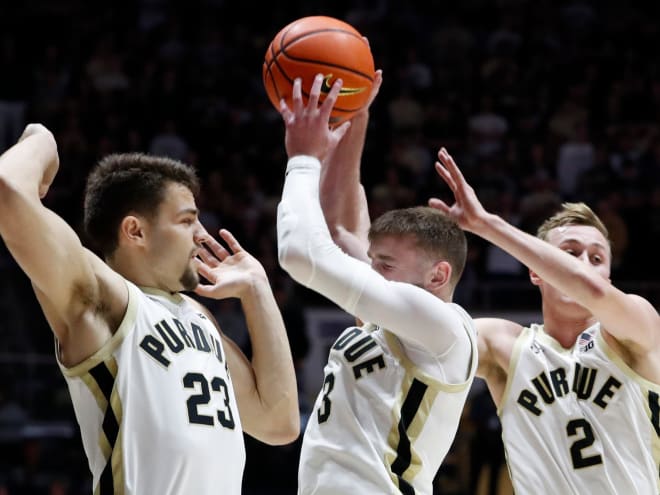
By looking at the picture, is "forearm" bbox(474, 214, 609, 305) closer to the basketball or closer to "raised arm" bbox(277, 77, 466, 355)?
"raised arm" bbox(277, 77, 466, 355)

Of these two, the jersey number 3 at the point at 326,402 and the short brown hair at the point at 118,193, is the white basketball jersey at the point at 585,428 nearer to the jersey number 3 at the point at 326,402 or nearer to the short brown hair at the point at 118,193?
the jersey number 3 at the point at 326,402

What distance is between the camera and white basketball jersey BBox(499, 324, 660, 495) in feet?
14.3

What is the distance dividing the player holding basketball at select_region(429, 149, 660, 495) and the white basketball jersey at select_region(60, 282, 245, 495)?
123 centimetres

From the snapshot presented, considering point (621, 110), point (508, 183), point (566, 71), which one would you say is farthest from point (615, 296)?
point (566, 71)

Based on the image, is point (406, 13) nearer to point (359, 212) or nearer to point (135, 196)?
point (359, 212)

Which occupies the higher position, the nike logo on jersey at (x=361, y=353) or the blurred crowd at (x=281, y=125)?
the blurred crowd at (x=281, y=125)

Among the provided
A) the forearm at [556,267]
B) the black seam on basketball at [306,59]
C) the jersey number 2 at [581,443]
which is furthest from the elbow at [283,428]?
the black seam on basketball at [306,59]

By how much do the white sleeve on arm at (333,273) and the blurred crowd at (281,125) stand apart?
16.8 ft

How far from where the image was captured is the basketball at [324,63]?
13.0 ft

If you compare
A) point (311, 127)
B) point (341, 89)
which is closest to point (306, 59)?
point (341, 89)

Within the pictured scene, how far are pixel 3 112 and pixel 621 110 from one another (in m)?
7.01

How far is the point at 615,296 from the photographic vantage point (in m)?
4.21

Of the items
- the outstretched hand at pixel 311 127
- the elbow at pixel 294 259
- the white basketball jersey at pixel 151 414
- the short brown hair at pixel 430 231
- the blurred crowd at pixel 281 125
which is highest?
the blurred crowd at pixel 281 125

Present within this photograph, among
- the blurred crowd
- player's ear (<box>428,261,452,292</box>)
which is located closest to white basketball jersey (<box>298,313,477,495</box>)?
player's ear (<box>428,261,452,292</box>)
